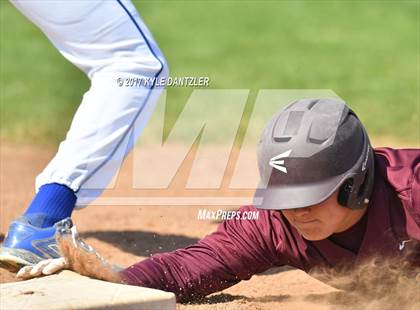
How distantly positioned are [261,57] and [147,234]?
18.9ft

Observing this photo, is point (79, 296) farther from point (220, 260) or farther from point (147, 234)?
point (147, 234)

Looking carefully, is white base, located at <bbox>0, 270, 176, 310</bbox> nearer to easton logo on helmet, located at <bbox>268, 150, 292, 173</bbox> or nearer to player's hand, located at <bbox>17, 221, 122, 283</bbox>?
player's hand, located at <bbox>17, 221, 122, 283</bbox>

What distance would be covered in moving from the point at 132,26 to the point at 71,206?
87cm

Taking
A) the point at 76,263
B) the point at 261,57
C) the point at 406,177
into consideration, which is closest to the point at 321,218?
the point at 406,177

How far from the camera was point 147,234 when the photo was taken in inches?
203

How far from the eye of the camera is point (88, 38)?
4.02 metres

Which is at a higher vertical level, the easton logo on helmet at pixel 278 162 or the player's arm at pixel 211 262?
the easton logo on helmet at pixel 278 162

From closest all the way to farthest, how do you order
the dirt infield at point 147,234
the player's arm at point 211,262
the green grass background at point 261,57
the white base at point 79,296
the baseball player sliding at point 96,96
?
the white base at point 79,296
the player's arm at point 211,262
the dirt infield at point 147,234
the baseball player sliding at point 96,96
the green grass background at point 261,57

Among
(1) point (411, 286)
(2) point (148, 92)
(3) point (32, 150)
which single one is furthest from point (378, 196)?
(3) point (32, 150)

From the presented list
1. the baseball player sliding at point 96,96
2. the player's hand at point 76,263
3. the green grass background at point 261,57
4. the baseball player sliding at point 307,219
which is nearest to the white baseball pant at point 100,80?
the baseball player sliding at point 96,96

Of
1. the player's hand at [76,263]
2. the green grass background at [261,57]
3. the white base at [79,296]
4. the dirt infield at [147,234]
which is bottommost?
the green grass background at [261,57]

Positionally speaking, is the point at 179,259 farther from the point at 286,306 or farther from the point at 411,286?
the point at 411,286

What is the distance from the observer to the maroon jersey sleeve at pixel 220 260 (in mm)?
3475

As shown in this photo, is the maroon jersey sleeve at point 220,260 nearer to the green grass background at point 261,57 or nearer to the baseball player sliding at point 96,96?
the baseball player sliding at point 96,96
